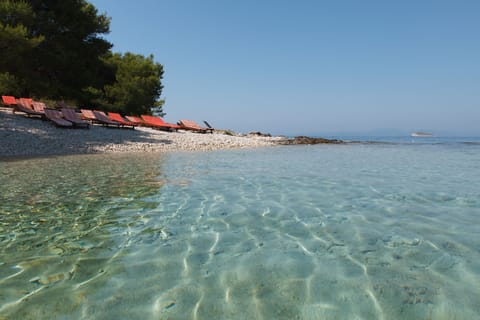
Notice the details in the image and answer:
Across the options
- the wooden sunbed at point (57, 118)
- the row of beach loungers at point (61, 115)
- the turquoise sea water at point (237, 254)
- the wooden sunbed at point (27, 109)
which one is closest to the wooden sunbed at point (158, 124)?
the row of beach loungers at point (61, 115)

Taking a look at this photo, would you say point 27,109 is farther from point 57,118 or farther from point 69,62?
point 69,62

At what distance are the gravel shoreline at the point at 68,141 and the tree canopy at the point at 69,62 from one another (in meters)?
4.33

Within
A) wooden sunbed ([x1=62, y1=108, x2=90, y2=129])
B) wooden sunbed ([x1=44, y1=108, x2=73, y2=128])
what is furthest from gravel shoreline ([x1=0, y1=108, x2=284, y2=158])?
wooden sunbed ([x1=62, y1=108, x2=90, y2=129])

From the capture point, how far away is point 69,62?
2445 cm

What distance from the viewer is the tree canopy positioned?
20500 mm

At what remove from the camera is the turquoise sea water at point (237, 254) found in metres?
1.99

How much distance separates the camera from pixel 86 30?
26.2 metres

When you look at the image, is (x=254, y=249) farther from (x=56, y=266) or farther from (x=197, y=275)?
(x=56, y=266)

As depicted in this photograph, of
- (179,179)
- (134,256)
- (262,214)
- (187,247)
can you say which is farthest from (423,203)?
(179,179)

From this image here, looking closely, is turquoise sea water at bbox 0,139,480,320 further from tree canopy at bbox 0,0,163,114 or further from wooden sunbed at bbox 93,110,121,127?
tree canopy at bbox 0,0,163,114

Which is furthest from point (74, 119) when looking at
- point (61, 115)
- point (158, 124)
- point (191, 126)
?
point (191, 126)

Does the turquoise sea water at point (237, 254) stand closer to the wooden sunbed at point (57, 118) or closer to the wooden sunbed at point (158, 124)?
the wooden sunbed at point (57, 118)

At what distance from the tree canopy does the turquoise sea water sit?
1870 cm

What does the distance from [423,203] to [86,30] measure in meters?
29.4
